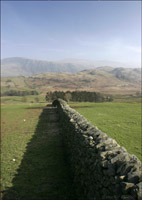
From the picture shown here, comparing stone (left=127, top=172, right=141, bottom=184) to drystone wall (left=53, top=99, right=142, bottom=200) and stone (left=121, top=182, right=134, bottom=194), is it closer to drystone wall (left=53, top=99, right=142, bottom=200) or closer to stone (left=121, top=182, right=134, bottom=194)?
drystone wall (left=53, top=99, right=142, bottom=200)

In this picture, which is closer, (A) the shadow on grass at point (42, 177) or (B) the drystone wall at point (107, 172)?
(B) the drystone wall at point (107, 172)

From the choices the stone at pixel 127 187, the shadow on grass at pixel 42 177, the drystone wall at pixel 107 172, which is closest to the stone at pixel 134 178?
the drystone wall at pixel 107 172

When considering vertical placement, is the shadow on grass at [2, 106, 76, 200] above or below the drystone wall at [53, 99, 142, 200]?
below

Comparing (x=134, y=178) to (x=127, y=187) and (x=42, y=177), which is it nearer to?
(x=127, y=187)

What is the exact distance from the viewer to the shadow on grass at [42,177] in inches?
356

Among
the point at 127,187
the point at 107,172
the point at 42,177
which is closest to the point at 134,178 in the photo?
the point at 127,187

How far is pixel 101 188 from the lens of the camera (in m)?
5.80

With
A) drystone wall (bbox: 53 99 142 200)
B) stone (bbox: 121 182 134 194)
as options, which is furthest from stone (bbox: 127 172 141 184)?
stone (bbox: 121 182 134 194)

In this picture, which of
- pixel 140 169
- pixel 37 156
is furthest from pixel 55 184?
pixel 140 169

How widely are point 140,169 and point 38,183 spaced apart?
7.97 meters

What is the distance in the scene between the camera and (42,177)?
1085 centimetres

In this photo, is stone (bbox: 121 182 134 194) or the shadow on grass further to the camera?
the shadow on grass

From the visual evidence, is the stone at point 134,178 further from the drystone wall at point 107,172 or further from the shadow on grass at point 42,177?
the shadow on grass at point 42,177

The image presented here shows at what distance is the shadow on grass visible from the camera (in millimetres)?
9031
